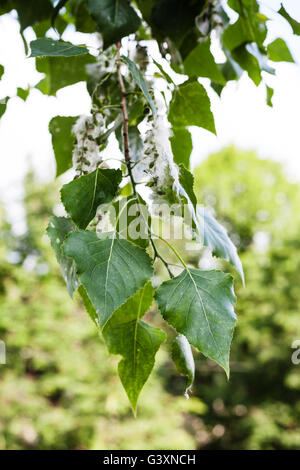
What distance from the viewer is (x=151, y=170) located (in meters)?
0.37

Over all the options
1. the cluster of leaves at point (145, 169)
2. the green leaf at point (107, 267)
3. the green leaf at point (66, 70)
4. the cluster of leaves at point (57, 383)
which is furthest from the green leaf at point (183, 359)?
the cluster of leaves at point (57, 383)

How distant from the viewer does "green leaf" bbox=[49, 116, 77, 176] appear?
0.50 metres

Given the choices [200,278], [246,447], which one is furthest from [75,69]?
[246,447]

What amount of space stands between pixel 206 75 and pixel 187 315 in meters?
0.26

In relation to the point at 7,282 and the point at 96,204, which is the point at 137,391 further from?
the point at 7,282

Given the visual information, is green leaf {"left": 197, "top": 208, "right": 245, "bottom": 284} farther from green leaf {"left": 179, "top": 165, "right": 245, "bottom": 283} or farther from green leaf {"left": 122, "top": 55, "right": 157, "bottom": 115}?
green leaf {"left": 122, "top": 55, "right": 157, "bottom": 115}

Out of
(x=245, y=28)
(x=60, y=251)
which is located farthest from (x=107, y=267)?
(x=245, y=28)

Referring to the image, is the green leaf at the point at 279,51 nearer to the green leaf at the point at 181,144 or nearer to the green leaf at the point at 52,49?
the green leaf at the point at 181,144

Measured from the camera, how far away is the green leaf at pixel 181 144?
50 centimetres

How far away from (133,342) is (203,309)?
0.33ft

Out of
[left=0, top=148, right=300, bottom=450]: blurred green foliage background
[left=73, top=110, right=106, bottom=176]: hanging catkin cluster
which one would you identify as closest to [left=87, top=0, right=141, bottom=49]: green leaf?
[left=73, top=110, right=106, bottom=176]: hanging catkin cluster

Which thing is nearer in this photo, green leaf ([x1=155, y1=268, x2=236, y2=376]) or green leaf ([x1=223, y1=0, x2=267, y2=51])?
green leaf ([x1=155, y1=268, x2=236, y2=376])

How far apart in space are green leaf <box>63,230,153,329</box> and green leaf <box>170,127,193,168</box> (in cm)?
20

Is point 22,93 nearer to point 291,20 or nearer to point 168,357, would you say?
point 291,20
